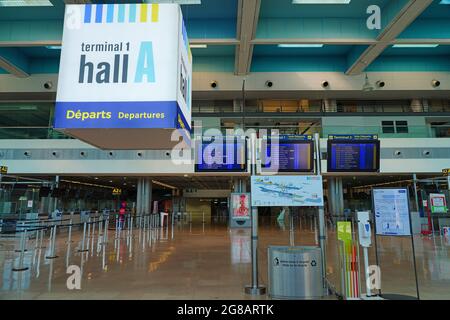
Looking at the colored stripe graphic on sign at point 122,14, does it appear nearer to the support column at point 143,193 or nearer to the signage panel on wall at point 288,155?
the signage panel on wall at point 288,155

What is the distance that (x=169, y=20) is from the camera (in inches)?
145

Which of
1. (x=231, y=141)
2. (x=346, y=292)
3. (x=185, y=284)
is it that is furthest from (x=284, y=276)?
(x=231, y=141)

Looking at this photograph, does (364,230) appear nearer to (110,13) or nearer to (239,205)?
(110,13)

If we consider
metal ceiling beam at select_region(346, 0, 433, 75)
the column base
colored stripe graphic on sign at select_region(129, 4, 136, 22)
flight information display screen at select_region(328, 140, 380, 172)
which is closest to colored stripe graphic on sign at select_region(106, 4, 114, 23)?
colored stripe graphic on sign at select_region(129, 4, 136, 22)

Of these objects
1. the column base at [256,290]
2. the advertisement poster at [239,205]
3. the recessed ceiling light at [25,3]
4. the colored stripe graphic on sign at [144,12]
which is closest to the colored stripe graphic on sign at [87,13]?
the colored stripe graphic on sign at [144,12]

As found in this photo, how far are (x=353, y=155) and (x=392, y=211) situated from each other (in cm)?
235

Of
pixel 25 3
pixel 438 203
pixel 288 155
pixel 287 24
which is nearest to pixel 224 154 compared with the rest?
pixel 288 155

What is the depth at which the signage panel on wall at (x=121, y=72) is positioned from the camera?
11.2ft

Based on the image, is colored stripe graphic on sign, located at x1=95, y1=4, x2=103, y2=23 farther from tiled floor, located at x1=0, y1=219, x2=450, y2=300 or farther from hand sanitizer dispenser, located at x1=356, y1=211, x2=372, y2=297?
hand sanitizer dispenser, located at x1=356, y1=211, x2=372, y2=297

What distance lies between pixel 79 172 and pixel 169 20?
1546 cm

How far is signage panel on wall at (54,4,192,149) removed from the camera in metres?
3.41

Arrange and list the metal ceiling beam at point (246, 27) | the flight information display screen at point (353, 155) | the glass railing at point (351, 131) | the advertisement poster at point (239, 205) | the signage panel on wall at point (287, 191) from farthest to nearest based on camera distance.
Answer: the advertisement poster at point (239, 205) → the glass railing at point (351, 131) → the metal ceiling beam at point (246, 27) → the flight information display screen at point (353, 155) → the signage panel on wall at point (287, 191)

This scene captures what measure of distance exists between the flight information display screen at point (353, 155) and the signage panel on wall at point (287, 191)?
1.84m

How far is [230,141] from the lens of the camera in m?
5.80
